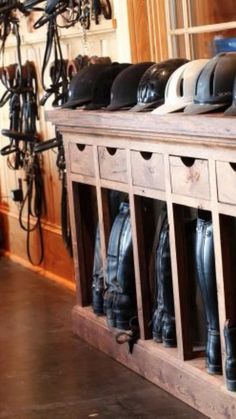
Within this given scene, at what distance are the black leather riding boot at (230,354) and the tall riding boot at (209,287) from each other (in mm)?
198

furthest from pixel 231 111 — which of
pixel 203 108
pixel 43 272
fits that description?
pixel 43 272

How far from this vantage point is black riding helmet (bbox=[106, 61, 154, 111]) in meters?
4.79

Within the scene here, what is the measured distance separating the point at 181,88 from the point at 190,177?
0.47 meters

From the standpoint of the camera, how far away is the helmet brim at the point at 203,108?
3961 millimetres

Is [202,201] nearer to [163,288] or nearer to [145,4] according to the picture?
[163,288]

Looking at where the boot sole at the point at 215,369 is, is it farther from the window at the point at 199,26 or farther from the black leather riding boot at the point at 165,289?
the window at the point at 199,26

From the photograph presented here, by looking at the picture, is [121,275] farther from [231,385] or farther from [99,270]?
[231,385]

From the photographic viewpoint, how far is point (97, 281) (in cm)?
528

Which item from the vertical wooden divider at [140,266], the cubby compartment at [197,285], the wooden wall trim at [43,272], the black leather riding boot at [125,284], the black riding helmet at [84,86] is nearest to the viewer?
the cubby compartment at [197,285]

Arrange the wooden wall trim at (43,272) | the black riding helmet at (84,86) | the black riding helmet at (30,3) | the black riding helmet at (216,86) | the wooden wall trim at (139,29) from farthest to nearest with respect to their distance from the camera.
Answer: the wooden wall trim at (43,272) < the black riding helmet at (30,3) < the wooden wall trim at (139,29) < the black riding helmet at (84,86) < the black riding helmet at (216,86)

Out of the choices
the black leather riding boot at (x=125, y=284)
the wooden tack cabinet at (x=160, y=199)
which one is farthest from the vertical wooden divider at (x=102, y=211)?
the black leather riding boot at (x=125, y=284)

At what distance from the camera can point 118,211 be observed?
5344 mm

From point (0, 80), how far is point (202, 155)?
13.3 ft

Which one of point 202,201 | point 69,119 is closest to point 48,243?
point 69,119
